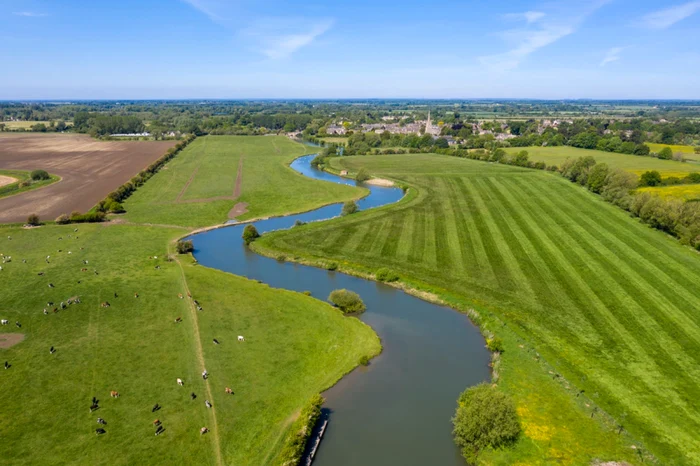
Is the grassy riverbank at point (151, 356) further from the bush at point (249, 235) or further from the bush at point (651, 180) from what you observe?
the bush at point (651, 180)

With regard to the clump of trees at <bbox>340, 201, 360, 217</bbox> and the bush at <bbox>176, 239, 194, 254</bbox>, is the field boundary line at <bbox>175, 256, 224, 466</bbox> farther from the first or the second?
the clump of trees at <bbox>340, 201, 360, 217</bbox>

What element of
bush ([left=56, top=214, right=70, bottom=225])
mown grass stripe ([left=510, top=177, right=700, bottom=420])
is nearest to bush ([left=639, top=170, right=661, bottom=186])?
mown grass stripe ([left=510, top=177, right=700, bottom=420])

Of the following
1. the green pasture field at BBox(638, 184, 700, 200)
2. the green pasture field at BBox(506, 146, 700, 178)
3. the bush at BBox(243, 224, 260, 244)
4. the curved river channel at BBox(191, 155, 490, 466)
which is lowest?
the curved river channel at BBox(191, 155, 490, 466)

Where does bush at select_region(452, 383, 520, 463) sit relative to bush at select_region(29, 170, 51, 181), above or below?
below

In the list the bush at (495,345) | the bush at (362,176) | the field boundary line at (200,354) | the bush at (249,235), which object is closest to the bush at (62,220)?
Result: the field boundary line at (200,354)

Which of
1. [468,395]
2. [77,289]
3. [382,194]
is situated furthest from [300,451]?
[382,194]

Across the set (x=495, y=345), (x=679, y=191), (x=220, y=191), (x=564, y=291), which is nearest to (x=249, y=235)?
(x=220, y=191)
